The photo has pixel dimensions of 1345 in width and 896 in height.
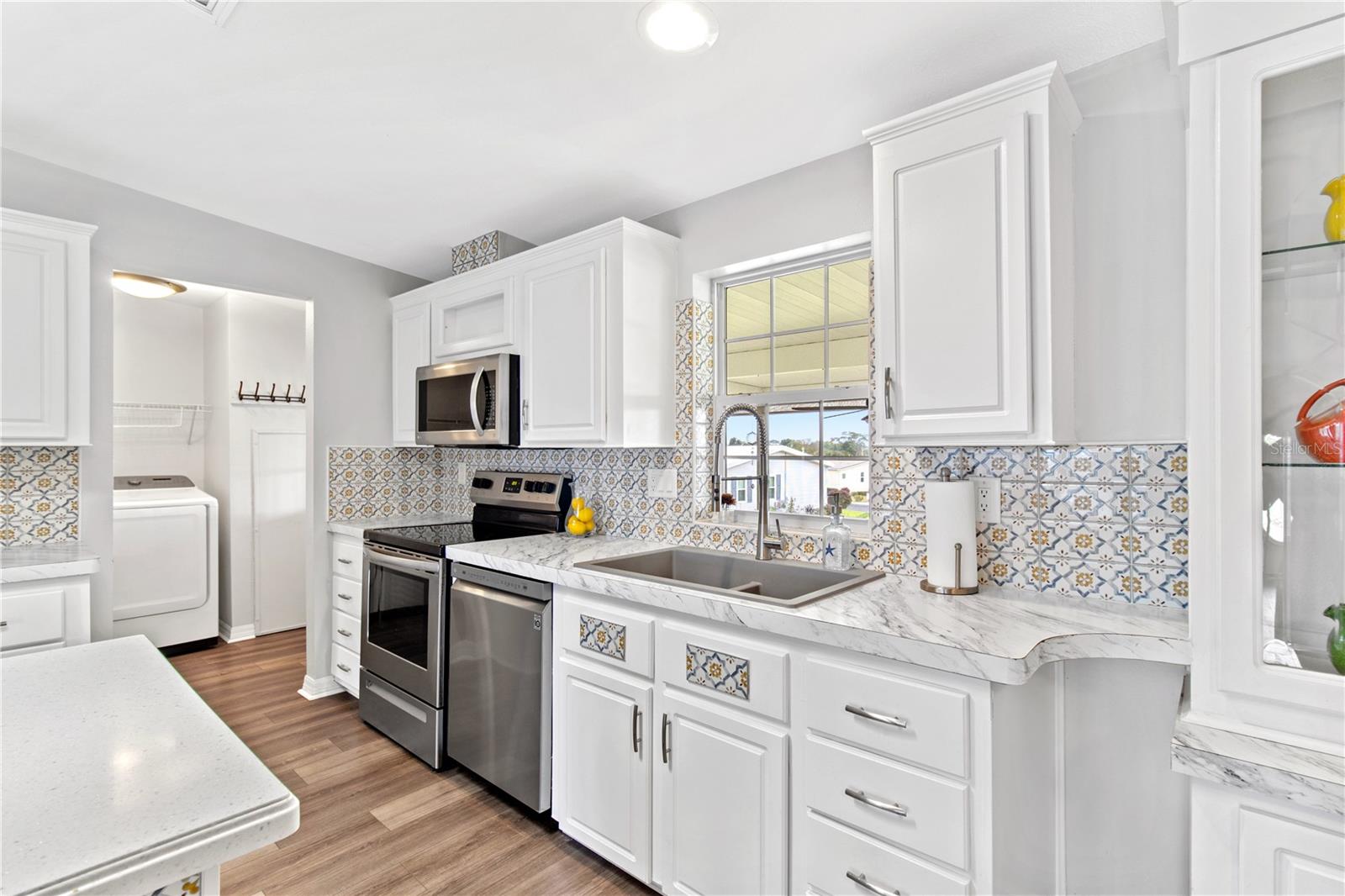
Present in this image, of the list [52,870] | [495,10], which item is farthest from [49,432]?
[52,870]

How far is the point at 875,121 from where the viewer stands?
2014 mm

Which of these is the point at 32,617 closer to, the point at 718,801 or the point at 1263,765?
the point at 718,801

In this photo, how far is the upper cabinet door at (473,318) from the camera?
2971 millimetres

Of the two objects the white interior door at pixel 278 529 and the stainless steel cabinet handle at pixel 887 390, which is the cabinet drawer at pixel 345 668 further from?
the stainless steel cabinet handle at pixel 887 390

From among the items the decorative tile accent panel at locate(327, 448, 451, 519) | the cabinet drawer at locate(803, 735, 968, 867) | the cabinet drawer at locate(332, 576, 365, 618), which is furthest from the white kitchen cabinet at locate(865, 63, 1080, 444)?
the decorative tile accent panel at locate(327, 448, 451, 519)

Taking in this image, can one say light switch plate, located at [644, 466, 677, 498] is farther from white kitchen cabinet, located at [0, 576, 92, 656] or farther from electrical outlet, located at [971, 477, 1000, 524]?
white kitchen cabinet, located at [0, 576, 92, 656]

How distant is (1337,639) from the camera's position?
1096mm

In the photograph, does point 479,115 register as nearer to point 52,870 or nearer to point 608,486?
point 608,486

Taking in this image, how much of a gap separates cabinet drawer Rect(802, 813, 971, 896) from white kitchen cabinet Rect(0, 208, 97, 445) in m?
3.07

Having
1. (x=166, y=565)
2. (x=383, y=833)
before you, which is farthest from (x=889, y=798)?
(x=166, y=565)

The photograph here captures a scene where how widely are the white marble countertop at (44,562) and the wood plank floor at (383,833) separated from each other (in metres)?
1.08

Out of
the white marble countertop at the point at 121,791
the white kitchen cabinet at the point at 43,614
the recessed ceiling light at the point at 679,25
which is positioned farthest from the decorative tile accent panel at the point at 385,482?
the recessed ceiling light at the point at 679,25

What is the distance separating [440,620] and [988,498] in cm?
206

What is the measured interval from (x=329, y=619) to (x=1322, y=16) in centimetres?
415
